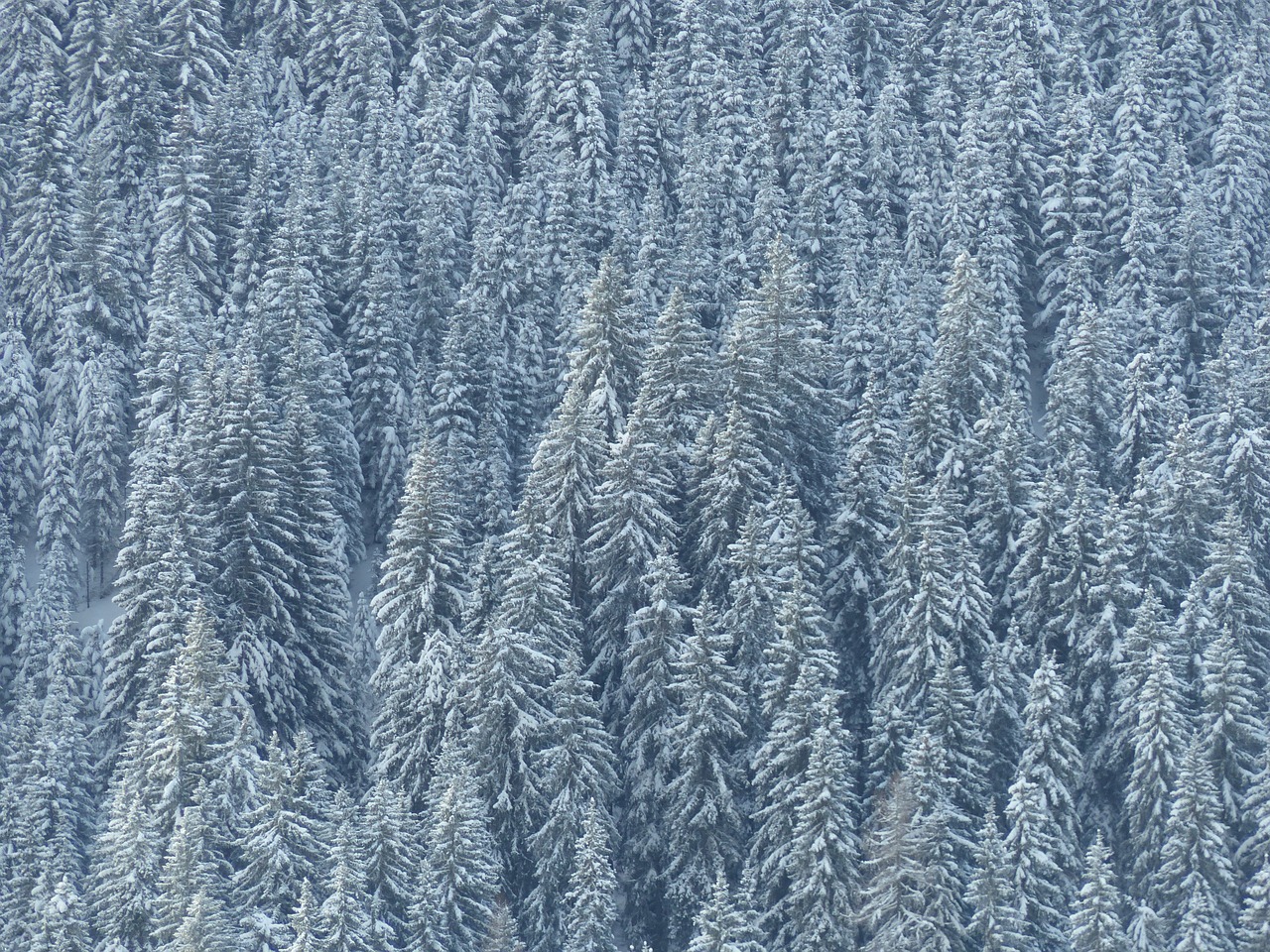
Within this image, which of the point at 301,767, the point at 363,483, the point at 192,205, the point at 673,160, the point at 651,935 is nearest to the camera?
the point at 301,767

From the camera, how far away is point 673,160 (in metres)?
83.4

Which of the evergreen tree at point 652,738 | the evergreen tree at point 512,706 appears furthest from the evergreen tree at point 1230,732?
the evergreen tree at point 512,706

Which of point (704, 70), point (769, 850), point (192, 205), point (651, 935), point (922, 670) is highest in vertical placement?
point (704, 70)

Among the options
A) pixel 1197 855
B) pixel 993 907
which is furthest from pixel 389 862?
pixel 1197 855

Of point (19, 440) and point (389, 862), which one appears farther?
point (19, 440)

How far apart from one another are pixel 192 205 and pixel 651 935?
1478 inches

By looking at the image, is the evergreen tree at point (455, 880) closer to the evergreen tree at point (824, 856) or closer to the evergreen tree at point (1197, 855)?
the evergreen tree at point (824, 856)

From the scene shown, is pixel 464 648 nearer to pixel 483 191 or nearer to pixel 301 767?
pixel 301 767

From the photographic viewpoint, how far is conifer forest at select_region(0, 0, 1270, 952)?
2067 inches

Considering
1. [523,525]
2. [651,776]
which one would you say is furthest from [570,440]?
[651,776]

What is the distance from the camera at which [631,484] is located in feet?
196

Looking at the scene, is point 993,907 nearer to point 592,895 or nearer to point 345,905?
point 592,895

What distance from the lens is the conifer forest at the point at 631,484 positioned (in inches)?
2067

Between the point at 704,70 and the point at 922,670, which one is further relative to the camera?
the point at 704,70
